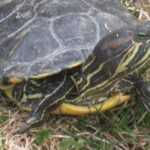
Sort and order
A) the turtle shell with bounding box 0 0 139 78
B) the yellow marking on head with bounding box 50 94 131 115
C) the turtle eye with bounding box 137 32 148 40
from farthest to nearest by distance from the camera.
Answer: the yellow marking on head with bounding box 50 94 131 115, the turtle shell with bounding box 0 0 139 78, the turtle eye with bounding box 137 32 148 40

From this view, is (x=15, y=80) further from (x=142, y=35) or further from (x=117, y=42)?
(x=142, y=35)

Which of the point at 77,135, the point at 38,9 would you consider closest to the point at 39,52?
the point at 38,9

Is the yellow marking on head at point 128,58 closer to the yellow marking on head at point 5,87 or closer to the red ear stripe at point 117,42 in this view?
the red ear stripe at point 117,42

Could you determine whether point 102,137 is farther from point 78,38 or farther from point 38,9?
point 38,9

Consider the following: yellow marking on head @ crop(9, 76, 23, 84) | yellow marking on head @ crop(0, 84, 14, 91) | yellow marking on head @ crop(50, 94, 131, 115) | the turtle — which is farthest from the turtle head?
yellow marking on head @ crop(0, 84, 14, 91)

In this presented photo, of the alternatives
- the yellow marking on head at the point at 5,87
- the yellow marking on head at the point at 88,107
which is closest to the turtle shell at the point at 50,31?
the yellow marking on head at the point at 5,87

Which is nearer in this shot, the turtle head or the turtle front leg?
the turtle head

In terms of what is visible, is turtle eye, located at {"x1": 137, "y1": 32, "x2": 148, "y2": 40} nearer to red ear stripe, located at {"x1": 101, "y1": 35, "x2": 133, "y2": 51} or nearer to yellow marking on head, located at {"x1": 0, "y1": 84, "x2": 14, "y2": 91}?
red ear stripe, located at {"x1": 101, "y1": 35, "x2": 133, "y2": 51}
